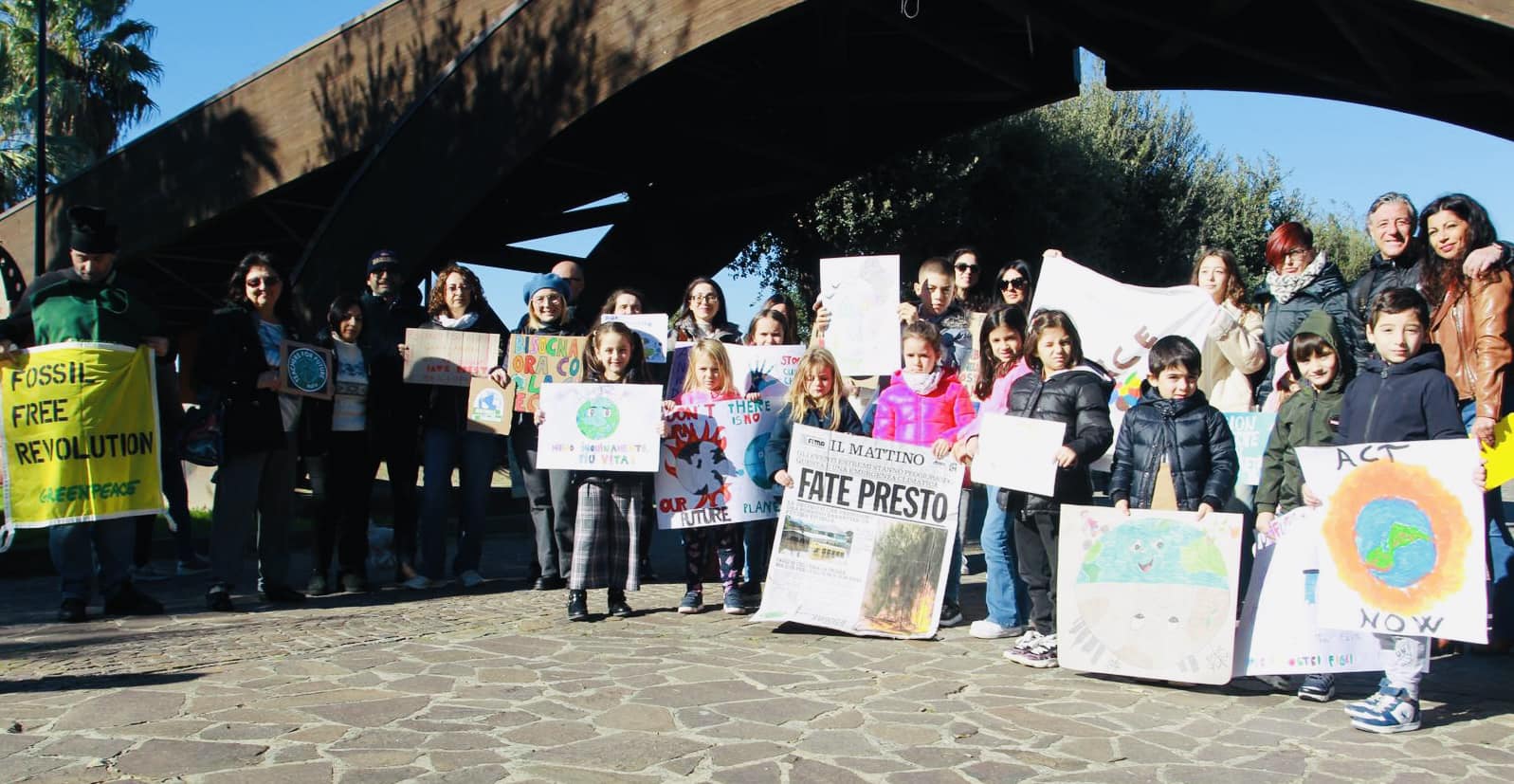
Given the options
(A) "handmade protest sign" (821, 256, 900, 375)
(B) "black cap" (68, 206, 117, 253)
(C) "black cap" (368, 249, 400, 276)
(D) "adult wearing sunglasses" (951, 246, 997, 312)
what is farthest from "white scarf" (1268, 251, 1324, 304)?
(B) "black cap" (68, 206, 117, 253)

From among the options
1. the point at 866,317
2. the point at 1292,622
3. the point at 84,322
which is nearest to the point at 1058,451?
the point at 1292,622

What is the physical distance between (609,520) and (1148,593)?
2.95m

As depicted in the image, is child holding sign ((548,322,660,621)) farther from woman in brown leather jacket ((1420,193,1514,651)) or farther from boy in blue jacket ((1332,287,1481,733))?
woman in brown leather jacket ((1420,193,1514,651))

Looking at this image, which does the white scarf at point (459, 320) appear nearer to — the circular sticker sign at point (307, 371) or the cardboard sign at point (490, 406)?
the cardboard sign at point (490, 406)

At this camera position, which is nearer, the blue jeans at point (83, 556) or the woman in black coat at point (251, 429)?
the blue jeans at point (83, 556)

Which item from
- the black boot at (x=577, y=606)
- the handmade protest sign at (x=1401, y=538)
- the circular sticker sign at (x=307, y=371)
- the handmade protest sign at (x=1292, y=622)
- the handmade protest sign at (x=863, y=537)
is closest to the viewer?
the handmade protest sign at (x=1401, y=538)

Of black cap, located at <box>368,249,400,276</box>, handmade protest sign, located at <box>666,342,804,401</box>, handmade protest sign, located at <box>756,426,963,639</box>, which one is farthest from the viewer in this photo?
black cap, located at <box>368,249,400,276</box>

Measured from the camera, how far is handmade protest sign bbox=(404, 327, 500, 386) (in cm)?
777

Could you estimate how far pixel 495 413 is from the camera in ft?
25.8

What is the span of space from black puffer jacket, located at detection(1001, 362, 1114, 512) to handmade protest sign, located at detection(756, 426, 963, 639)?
1.72 ft

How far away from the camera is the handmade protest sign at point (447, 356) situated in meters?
7.77

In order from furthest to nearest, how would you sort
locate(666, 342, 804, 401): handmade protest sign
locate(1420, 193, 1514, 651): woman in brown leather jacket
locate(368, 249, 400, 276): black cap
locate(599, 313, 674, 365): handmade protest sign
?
1. locate(368, 249, 400, 276): black cap
2. locate(599, 313, 674, 365): handmade protest sign
3. locate(666, 342, 804, 401): handmade protest sign
4. locate(1420, 193, 1514, 651): woman in brown leather jacket

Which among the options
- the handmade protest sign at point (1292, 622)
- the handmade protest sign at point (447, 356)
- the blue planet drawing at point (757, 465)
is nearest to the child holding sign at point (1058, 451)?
the handmade protest sign at point (1292, 622)

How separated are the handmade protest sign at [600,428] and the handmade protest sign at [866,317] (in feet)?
5.44
